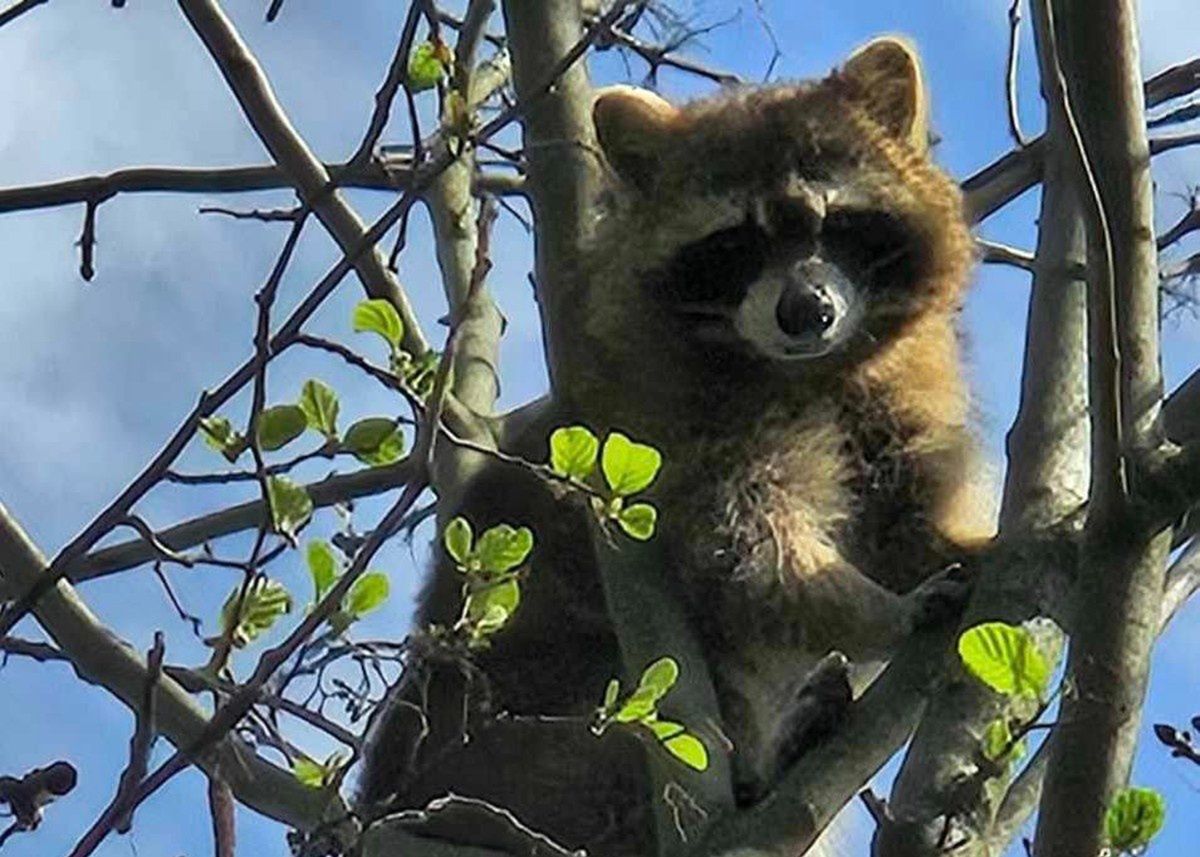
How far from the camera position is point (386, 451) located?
3646 mm

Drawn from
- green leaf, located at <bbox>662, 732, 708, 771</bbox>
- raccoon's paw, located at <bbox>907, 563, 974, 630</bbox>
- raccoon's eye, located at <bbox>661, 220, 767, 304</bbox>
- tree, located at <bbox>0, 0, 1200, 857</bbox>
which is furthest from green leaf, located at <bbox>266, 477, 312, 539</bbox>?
raccoon's eye, located at <bbox>661, 220, 767, 304</bbox>

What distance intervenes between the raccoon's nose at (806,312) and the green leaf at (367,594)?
1.99 meters

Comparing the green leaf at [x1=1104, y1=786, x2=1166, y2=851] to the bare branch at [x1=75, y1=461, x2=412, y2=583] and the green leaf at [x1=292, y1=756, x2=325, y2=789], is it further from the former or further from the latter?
the bare branch at [x1=75, y1=461, x2=412, y2=583]

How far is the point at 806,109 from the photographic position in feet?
19.3

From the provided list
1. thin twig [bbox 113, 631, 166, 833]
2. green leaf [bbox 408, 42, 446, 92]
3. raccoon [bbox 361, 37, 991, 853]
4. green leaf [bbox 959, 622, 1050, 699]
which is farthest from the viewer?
raccoon [bbox 361, 37, 991, 853]

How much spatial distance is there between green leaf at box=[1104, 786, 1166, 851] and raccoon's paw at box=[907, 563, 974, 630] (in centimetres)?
128

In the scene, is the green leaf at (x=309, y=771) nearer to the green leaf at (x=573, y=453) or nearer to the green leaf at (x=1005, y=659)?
the green leaf at (x=573, y=453)

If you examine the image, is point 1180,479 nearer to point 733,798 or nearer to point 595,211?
point 733,798

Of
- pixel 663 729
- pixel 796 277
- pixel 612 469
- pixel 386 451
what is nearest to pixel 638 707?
pixel 663 729

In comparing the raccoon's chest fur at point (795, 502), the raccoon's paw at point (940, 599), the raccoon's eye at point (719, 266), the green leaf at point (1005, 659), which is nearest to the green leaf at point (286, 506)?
the green leaf at point (1005, 659)

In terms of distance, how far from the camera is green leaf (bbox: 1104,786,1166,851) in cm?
326

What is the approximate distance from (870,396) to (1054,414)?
1339mm

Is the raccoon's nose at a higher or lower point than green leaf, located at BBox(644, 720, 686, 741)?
higher

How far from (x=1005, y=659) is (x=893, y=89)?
3111 mm
